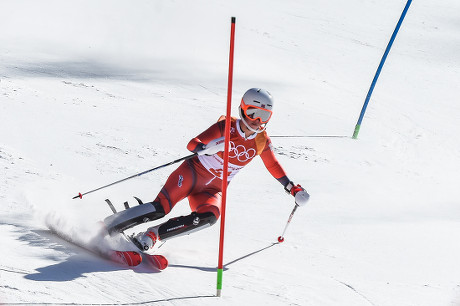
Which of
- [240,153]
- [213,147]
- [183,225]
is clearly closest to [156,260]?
[183,225]

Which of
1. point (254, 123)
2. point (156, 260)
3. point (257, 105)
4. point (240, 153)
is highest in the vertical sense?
point (257, 105)

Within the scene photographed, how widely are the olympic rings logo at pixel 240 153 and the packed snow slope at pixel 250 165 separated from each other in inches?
29.1

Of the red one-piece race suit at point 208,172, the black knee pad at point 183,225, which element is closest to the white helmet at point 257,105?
the red one-piece race suit at point 208,172

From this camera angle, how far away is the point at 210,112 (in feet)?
34.1

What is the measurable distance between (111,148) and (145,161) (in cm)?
45

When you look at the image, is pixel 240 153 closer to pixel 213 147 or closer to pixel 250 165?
pixel 213 147

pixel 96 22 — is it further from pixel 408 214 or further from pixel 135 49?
pixel 408 214

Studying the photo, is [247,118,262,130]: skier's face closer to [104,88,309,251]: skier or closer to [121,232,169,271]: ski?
[104,88,309,251]: skier

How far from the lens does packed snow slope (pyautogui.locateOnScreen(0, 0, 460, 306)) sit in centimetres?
458

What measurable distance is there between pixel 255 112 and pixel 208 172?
1.99 ft

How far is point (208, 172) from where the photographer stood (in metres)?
5.34

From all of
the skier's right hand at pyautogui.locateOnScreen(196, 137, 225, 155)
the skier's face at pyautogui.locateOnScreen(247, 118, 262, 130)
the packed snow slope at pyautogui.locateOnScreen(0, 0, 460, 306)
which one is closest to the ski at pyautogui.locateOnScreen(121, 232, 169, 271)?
the packed snow slope at pyautogui.locateOnScreen(0, 0, 460, 306)

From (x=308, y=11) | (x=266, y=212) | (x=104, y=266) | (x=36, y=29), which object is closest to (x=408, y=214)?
(x=266, y=212)

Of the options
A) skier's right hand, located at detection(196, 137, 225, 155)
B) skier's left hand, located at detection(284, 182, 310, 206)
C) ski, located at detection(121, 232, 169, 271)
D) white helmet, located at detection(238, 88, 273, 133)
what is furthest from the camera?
skier's left hand, located at detection(284, 182, 310, 206)
